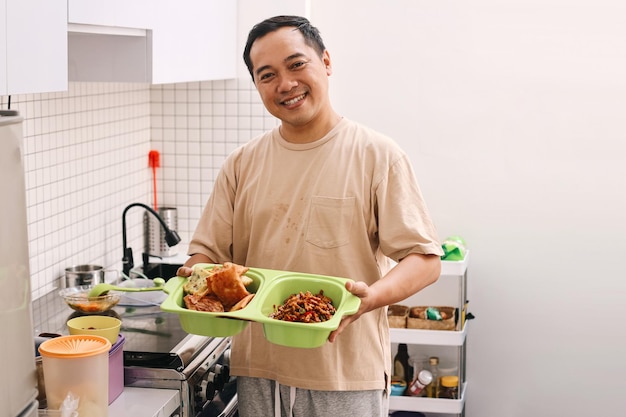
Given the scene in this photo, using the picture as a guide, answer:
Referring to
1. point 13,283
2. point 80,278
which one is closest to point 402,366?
point 80,278

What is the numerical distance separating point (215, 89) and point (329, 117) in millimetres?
1490

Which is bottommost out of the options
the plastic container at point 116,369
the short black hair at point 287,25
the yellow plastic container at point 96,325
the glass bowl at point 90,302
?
the plastic container at point 116,369

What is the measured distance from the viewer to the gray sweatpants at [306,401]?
2.12 meters

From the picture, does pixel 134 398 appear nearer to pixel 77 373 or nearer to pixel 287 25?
pixel 77 373

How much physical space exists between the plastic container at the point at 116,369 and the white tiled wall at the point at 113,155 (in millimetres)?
724

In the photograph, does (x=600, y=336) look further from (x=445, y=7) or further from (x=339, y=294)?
(x=339, y=294)

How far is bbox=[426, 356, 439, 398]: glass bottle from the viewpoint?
3.50 m

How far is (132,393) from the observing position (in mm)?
2211

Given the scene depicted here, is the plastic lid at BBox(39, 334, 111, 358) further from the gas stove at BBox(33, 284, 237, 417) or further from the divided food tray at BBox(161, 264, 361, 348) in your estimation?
the gas stove at BBox(33, 284, 237, 417)

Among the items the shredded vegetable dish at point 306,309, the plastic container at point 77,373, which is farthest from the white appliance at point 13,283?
the shredded vegetable dish at point 306,309

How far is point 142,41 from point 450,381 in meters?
1.78

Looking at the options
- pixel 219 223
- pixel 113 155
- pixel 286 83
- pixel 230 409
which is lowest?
pixel 230 409

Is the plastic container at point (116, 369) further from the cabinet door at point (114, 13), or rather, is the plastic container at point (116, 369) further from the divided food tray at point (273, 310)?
the cabinet door at point (114, 13)

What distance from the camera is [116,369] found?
2139 mm
